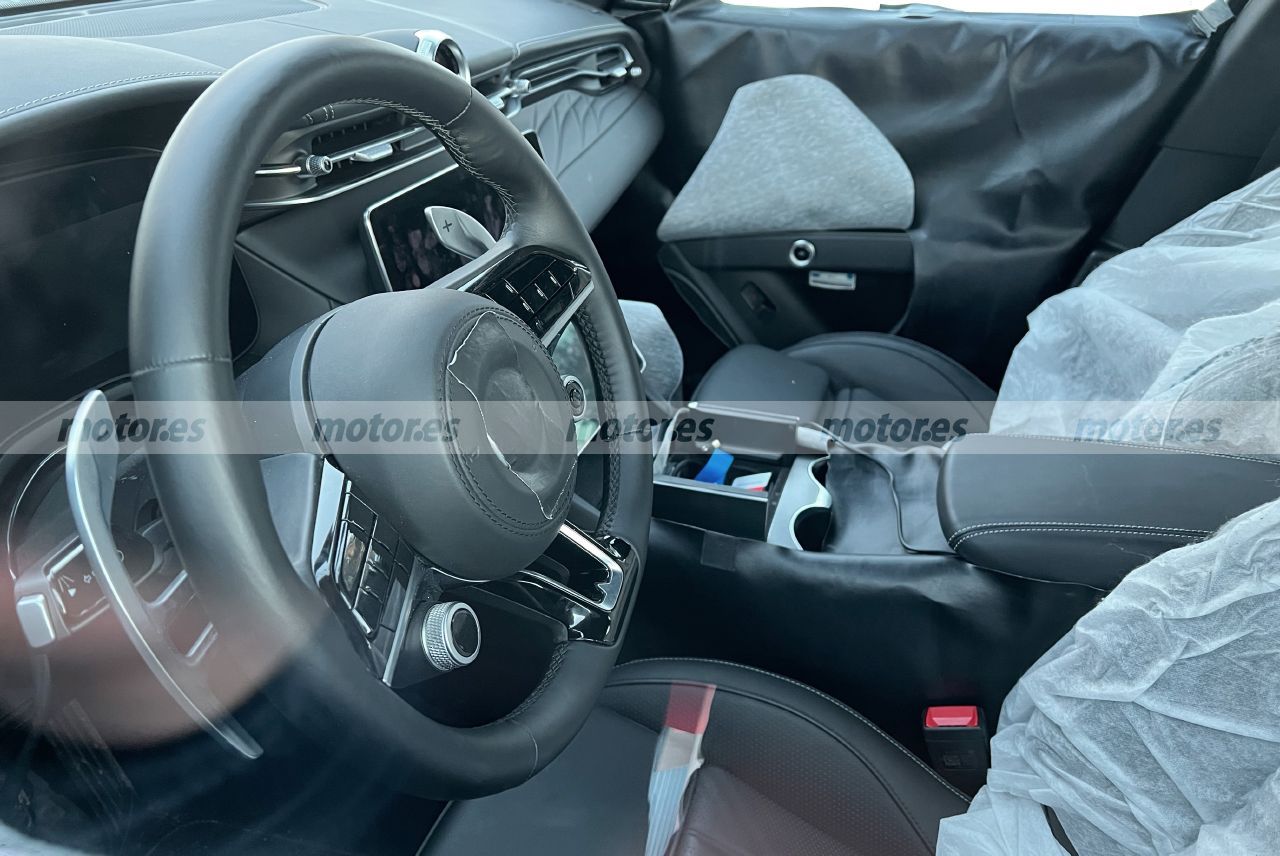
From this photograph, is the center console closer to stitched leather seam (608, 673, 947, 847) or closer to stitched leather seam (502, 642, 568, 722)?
stitched leather seam (608, 673, 947, 847)

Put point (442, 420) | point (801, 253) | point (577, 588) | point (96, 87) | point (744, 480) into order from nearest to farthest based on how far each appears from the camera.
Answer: point (442, 420)
point (96, 87)
point (577, 588)
point (744, 480)
point (801, 253)

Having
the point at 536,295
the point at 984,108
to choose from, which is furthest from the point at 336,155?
the point at 984,108

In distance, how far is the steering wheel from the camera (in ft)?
1.78

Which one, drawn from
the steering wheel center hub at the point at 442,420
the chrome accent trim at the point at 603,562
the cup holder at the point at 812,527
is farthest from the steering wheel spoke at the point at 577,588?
the cup holder at the point at 812,527

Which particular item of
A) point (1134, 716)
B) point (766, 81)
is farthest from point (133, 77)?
point (766, 81)

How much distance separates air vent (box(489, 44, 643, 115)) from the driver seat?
0.88 metres

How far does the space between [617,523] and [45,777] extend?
0.55 meters

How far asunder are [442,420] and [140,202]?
45 cm

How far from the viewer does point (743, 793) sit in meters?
0.93

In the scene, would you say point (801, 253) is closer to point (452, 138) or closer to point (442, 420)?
point (452, 138)

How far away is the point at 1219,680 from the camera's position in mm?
718

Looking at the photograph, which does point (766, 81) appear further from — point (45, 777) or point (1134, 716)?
point (45, 777)

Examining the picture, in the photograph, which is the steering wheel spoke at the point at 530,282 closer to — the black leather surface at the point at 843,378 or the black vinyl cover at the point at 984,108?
the black leather surface at the point at 843,378

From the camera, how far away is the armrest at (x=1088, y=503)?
0.85 metres
